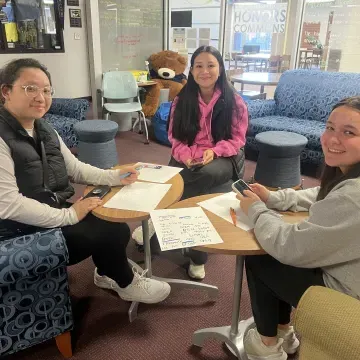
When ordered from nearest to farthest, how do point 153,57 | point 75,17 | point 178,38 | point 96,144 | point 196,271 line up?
1. point 196,271
2. point 96,144
3. point 75,17
4. point 153,57
5. point 178,38

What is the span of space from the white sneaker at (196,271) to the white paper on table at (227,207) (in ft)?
2.16

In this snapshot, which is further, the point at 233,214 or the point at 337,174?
the point at 233,214

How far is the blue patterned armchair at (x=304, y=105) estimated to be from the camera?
3479 millimetres

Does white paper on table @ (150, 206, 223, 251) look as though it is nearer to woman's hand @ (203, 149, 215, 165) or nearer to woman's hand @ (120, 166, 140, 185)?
woman's hand @ (120, 166, 140, 185)

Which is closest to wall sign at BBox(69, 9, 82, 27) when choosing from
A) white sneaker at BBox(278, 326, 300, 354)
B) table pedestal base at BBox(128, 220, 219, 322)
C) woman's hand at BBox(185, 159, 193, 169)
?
woman's hand at BBox(185, 159, 193, 169)

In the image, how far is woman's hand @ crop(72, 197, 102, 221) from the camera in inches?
55.6

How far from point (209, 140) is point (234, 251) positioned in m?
1.15

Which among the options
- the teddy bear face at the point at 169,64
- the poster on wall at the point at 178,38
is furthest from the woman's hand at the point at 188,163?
the poster on wall at the point at 178,38

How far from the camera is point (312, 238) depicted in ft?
3.30

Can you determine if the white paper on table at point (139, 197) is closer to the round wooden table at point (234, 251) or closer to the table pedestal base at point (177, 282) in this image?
the round wooden table at point (234, 251)

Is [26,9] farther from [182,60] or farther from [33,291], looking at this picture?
[33,291]

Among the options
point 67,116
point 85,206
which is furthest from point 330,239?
point 67,116

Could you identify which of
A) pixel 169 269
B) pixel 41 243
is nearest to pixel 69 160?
pixel 41 243

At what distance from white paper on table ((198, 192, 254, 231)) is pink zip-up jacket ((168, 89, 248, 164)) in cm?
67
